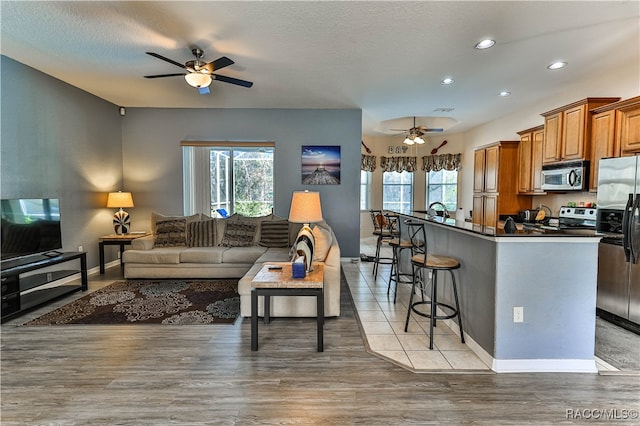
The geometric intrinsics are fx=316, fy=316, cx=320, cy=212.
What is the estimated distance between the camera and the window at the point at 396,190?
891 cm

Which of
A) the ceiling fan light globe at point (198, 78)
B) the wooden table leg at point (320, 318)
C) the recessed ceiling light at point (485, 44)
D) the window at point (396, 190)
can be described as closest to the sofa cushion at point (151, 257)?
the ceiling fan light globe at point (198, 78)

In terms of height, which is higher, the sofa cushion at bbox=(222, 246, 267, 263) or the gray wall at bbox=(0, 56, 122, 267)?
the gray wall at bbox=(0, 56, 122, 267)

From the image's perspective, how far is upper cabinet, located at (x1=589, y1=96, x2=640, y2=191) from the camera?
336 centimetres

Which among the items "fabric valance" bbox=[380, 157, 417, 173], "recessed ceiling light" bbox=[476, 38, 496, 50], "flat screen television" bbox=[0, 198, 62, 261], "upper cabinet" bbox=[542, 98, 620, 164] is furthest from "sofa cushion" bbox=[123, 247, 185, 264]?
"fabric valance" bbox=[380, 157, 417, 173]

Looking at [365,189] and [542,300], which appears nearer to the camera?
[542,300]

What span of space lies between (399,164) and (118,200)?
21.7 feet

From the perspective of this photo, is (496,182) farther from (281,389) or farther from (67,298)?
(67,298)

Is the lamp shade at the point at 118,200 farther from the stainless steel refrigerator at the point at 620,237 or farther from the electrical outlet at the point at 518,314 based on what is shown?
the stainless steel refrigerator at the point at 620,237

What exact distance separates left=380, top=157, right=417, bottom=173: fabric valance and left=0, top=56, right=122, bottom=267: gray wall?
6232mm

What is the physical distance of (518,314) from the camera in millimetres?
2393

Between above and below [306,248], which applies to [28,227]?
above

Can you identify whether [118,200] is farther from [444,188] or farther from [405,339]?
[444,188]

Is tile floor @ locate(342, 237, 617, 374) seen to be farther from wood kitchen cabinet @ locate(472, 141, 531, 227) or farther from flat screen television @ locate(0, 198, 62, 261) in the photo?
flat screen television @ locate(0, 198, 62, 261)

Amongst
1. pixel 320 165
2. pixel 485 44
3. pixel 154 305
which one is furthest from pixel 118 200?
pixel 485 44
